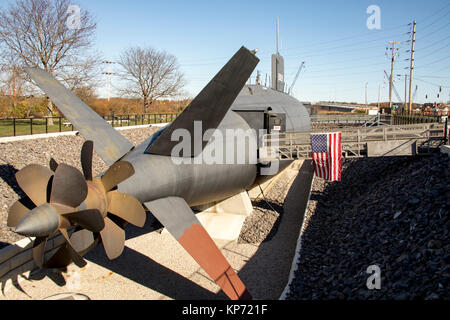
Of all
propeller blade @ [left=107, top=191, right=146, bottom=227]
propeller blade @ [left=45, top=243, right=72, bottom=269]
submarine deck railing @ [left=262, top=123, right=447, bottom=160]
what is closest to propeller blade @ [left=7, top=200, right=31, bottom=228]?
propeller blade @ [left=45, top=243, right=72, bottom=269]

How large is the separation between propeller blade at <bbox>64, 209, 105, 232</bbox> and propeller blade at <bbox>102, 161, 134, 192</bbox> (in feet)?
3.97

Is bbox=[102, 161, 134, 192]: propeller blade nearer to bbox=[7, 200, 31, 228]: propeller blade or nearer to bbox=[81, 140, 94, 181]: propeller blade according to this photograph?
bbox=[81, 140, 94, 181]: propeller blade

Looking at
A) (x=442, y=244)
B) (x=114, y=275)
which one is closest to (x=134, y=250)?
(x=114, y=275)

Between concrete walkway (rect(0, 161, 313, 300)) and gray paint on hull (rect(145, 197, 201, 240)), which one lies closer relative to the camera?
gray paint on hull (rect(145, 197, 201, 240))

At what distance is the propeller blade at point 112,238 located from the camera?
7.29 m

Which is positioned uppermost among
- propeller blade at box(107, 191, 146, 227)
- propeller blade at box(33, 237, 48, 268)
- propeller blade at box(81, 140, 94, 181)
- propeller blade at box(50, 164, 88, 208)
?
propeller blade at box(81, 140, 94, 181)

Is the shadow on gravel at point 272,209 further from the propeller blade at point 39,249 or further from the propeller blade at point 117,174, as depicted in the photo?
the propeller blade at point 39,249

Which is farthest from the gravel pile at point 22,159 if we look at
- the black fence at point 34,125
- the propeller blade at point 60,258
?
the propeller blade at point 60,258

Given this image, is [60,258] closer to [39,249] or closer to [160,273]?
[39,249]

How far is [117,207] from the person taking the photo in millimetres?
7547

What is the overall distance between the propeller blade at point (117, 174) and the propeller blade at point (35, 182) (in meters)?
1.20

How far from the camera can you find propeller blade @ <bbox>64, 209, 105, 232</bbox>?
630 centimetres
